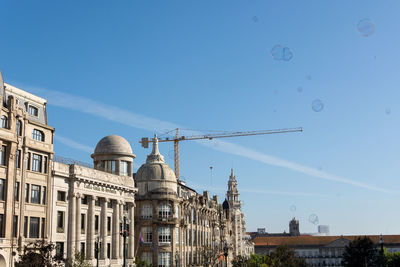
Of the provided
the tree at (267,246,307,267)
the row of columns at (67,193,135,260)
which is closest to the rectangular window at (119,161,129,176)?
the row of columns at (67,193,135,260)

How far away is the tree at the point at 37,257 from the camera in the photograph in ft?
158

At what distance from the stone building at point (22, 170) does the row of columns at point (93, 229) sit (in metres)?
4.10

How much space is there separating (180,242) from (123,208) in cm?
1881

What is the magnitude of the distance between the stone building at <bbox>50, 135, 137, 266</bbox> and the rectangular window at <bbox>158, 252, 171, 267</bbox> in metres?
9.23

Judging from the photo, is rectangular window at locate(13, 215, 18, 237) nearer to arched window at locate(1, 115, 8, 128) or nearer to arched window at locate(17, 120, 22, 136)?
arched window at locate(17, 120, 22, 136)

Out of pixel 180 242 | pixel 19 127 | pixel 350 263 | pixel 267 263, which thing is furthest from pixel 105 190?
pixel 350 263

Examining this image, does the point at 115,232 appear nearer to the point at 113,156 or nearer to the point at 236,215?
the point at 113,156

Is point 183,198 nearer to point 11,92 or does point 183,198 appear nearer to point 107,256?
point 107,256

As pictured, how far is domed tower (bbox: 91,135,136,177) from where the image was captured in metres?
72.9

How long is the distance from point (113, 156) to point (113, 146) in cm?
144

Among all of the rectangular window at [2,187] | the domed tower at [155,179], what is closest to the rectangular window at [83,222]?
the rectangular window at [2,187]

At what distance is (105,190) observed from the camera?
6731cm

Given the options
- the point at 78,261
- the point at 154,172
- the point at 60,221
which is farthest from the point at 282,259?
the point at 60,221

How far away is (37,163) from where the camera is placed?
56.6 meters
